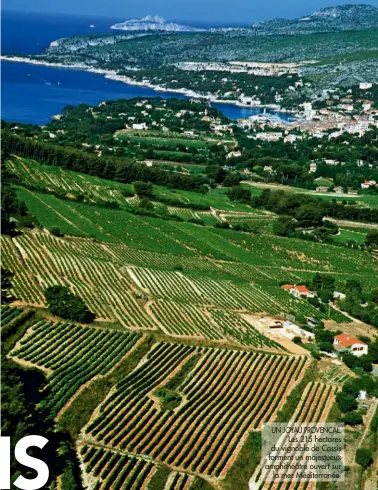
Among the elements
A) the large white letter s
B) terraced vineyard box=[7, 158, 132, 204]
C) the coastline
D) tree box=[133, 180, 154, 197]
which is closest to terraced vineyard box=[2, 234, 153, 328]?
the large white letter s

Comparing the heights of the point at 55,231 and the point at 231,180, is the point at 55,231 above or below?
above

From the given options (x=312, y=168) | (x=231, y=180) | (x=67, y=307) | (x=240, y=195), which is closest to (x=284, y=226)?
(x=240, y=195)

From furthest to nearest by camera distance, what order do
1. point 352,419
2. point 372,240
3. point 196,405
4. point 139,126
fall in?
point 139,126 → point 372,240 → point 352,419 → point 196,405

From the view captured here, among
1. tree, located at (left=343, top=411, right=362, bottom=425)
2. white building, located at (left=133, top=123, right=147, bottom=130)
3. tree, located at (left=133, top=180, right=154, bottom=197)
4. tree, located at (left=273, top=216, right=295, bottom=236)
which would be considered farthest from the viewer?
white building, located at (left=133, top=123, right=147, bottom=130)

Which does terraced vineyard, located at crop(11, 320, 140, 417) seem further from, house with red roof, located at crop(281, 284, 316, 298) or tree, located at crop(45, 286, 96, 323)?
house with red roof, located at crop(281, 284, 316, 298)

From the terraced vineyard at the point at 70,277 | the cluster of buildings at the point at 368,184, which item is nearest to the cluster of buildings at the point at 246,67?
the cluster of buildings at the point at 368,184

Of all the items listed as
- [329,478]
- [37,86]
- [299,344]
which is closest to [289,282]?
[299,344]

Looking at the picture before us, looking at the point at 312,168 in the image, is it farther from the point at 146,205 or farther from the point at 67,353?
the point at 67,353
